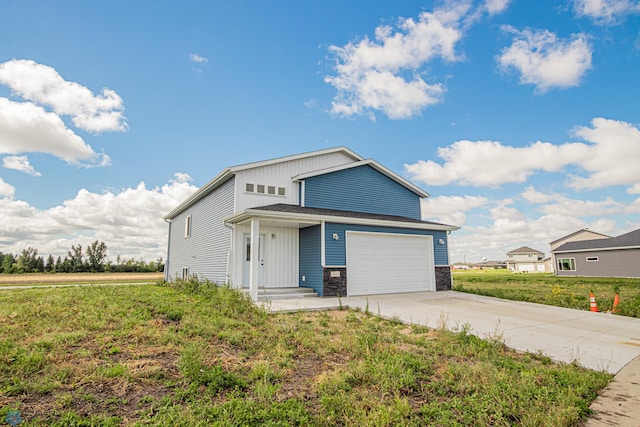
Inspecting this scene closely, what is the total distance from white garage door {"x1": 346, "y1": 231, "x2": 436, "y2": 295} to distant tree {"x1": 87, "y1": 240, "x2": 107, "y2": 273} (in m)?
39.5

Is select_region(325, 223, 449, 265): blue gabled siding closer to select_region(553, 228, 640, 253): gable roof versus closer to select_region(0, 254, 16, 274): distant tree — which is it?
select_region(553, 228, 640, 253): gable roof

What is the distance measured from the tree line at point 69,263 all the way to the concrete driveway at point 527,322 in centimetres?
3888

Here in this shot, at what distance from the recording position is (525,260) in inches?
2253

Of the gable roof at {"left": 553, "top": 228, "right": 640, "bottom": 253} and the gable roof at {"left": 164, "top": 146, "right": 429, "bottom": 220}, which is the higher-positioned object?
the gable roof at {"left": 164, "top": 146, "right": 429, "bottom": 220}

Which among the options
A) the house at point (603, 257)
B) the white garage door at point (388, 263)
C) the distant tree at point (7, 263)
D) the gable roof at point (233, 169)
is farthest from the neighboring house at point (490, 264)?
→ the distant tree at point (7, 263)

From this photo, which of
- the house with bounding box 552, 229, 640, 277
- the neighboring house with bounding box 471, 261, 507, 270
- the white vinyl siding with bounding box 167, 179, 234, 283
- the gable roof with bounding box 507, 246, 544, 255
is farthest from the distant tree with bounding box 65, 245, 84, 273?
the neighboring house with bounding box 471, 261, 507, 270

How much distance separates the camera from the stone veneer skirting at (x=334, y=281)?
11.1m

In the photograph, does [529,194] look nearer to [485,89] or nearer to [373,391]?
[485,89]

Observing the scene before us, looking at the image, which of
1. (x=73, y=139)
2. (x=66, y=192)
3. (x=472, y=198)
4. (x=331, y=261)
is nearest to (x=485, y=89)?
(x=331, y=261)

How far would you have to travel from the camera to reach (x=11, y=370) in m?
3.75

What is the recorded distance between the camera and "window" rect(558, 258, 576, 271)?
33062 millimetres

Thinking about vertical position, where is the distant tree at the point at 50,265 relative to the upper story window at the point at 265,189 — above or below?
below

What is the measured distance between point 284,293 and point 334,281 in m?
1.78

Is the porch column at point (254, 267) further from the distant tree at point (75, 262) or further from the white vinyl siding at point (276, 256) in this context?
the distant tree at point (75, 262)
